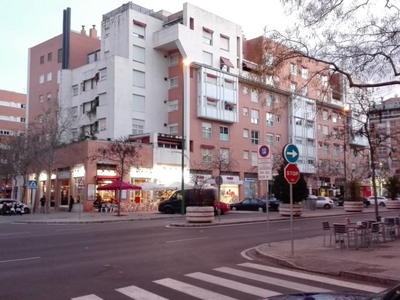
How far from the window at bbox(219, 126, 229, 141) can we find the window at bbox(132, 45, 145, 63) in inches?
469

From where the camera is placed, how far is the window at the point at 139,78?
166 feet

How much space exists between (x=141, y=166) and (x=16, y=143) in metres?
13.4

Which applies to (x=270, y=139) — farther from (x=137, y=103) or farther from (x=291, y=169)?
(x=291, y=169)

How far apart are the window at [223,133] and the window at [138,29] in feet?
44.9

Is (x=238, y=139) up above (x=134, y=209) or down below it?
above

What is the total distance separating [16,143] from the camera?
4822 centimetres

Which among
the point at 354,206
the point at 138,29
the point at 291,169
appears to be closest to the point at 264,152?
the point at 291,169

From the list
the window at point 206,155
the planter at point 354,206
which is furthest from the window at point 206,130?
the planter at point 354,206

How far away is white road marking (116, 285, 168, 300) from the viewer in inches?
306

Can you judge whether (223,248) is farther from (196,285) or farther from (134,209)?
(134,209)

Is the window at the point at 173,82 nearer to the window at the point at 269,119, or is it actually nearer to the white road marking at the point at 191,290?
the window at the point at 269,119

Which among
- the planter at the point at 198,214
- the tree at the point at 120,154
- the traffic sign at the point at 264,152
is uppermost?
the tree at the point at 120,154

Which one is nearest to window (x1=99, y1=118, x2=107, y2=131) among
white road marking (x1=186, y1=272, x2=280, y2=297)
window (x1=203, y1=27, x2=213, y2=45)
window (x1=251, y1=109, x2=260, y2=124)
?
window (x1=203, y1=27, x2=213, y2=45)

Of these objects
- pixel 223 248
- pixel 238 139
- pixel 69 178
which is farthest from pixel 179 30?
pixel 223 248
